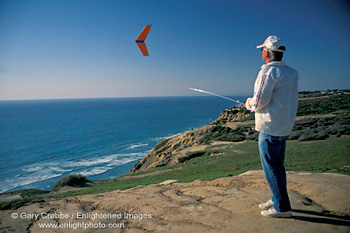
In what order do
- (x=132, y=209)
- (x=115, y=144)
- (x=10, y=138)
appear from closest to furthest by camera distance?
(x=132, y=209) → (x=115, y=144) → (x=10, y=138)

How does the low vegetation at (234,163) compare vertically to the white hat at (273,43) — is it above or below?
below

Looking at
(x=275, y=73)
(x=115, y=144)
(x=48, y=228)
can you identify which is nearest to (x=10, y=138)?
(x=115, y=144)

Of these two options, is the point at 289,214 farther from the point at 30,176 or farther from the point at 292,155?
the point at 30,176

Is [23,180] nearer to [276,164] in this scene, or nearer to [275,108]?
[276,164]

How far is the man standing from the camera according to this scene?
124 inches

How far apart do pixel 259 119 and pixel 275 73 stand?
77 centimetres

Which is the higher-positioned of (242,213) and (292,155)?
(242,213)

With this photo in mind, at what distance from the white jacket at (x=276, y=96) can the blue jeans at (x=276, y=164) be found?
0.51 ft

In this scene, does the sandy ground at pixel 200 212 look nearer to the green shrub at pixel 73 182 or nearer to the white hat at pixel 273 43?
the white hat at pixel 273 43

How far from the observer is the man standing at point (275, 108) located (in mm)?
3162

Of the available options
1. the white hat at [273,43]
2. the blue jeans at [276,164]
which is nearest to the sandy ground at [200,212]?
the blue jeans at [276,164]

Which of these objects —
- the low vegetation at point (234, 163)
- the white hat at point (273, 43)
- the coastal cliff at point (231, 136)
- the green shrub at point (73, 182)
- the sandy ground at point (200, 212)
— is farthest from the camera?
the coastal cliff at point (231, 136)

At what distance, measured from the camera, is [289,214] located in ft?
11.3

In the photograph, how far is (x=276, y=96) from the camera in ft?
10.5
